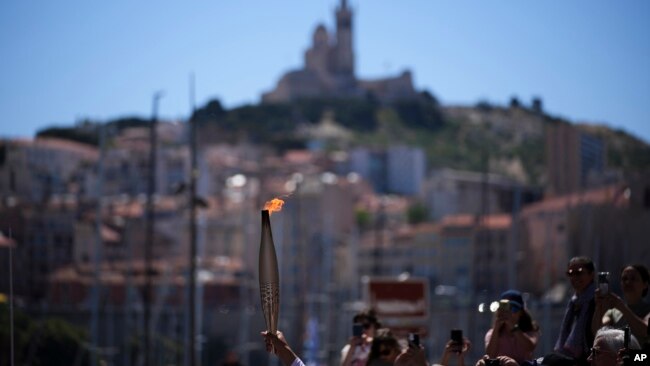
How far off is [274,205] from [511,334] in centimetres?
218

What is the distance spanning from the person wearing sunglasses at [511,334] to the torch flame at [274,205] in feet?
5.72

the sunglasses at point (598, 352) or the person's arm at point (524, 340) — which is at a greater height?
the person's arm at point (524, 340)

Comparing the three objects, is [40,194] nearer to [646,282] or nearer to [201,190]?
[201,190]

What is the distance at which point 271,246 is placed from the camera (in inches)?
325

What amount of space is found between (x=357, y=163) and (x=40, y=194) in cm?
8998

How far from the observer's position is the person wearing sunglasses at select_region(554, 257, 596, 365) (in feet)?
31.2

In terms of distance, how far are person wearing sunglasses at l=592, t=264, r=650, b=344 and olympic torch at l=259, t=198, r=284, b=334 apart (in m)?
1.89

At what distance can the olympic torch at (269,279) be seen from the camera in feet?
26.9

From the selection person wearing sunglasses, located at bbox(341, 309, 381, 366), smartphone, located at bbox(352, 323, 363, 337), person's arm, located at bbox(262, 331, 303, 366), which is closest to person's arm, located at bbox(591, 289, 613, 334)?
person's arm, located at bbox(262, 331, 303, 366)

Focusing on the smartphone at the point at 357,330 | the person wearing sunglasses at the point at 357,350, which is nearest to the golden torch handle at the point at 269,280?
the person wearing sunglasses at the point at 357,350

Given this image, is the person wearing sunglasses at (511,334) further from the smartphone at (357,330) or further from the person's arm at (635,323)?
the smartphone at (357,330)

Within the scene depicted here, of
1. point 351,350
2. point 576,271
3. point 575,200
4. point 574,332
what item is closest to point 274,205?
point 576,271

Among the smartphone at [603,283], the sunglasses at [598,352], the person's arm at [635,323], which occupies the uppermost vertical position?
the smartphone at [603,283]

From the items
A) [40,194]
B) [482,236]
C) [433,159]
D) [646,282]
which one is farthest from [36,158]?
[433,159]
